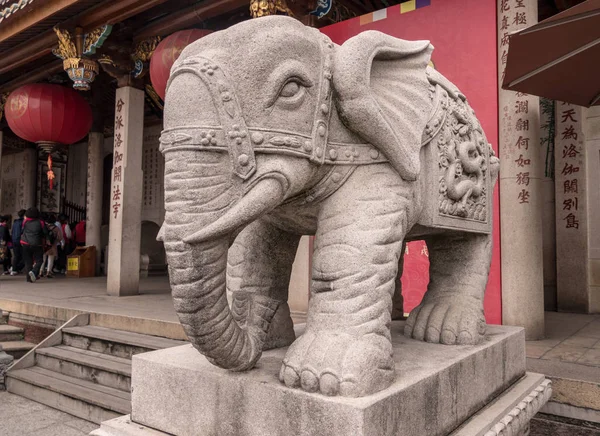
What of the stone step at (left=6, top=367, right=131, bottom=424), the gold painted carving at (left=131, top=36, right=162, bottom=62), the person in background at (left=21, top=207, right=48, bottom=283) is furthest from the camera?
the person in background at (left=21, top=207, right=48, bottom=283)

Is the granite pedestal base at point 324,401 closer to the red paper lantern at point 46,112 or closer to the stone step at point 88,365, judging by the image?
the stone step at point 88,365

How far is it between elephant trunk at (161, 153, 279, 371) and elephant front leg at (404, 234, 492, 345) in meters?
0.84

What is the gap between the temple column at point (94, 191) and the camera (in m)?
8.51

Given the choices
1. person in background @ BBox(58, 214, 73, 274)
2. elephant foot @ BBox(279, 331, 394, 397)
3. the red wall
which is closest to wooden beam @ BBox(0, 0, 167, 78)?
the red wall

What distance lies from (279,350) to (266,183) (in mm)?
627

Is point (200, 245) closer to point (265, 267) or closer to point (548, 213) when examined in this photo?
point (265, 267)

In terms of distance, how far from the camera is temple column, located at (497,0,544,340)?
3510 mm

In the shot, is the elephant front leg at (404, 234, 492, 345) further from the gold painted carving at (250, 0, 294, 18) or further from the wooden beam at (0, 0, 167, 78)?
the wooden beam at (0, 0, 167, 78)

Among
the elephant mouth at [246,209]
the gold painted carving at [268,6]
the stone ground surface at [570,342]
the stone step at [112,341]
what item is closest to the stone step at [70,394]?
the stone step at [112,341]

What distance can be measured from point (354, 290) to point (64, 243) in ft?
30.6

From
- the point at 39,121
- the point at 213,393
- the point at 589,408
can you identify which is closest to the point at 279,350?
the point at 213,393

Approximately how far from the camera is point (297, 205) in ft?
4.41

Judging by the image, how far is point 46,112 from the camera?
228 inches

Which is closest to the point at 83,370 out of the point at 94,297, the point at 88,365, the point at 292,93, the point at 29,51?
the point at 88,365
